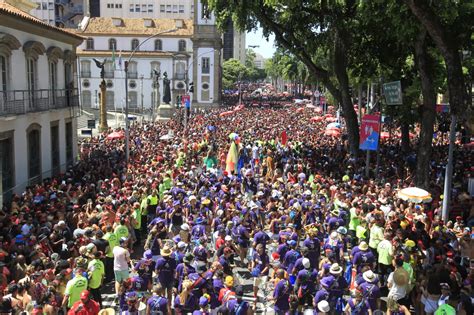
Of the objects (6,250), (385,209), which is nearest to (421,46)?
(385,209)

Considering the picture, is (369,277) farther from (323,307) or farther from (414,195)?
(414,195)

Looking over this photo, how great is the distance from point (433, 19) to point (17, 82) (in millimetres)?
16041

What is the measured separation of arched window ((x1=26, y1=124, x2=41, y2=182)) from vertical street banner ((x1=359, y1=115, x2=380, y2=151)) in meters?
13.9

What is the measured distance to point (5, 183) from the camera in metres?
20.3

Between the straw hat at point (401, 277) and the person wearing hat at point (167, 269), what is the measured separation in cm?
416

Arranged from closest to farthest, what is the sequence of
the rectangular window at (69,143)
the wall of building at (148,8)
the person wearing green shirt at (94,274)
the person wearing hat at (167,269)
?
1. the person wearing green shirt at (94,274)
2. the person wearing hat at (167,269)
3. the rectangular window at (69,143)
4. the wall of building at (148,8)

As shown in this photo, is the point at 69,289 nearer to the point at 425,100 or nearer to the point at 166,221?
the point at 166,221

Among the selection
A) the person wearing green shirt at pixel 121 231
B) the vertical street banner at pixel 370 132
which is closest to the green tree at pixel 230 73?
the vertical street banner at pixel 370 132

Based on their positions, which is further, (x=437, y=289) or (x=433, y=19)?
(x=433, y=19)

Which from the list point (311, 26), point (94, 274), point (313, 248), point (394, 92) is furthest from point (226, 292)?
point (311, 26)

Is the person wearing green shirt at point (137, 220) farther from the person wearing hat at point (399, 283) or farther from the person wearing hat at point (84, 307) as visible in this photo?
the person wearing hat at point (399, 283)

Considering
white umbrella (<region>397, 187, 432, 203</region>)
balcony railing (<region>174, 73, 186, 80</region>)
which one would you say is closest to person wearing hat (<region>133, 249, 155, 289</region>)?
white umbrella (<region>397, 187, 432, 203</region>)

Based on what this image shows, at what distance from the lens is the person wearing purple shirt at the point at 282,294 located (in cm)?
902

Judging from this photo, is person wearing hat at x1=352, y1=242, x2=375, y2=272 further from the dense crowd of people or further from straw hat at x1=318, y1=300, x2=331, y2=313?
straw hat at x1=318, y1=300, x2=331, y2=313
